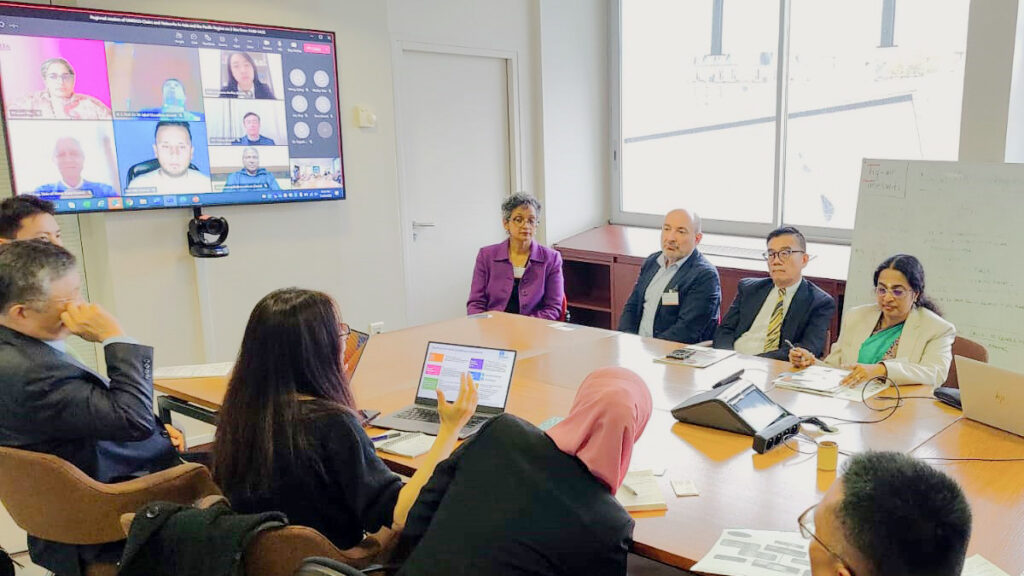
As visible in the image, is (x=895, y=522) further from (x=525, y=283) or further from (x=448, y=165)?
(x=448, y=165)

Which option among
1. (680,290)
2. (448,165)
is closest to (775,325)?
(680,290)

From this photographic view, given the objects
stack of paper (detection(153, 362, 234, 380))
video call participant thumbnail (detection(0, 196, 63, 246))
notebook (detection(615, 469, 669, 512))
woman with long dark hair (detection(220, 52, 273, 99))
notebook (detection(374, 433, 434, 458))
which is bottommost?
notebook (detection(374, 433, 434, 458))

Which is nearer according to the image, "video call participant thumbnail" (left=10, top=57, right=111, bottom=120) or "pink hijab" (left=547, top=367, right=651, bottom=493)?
"pink hijab" (left=547, top=367, right=651, bottom=493)

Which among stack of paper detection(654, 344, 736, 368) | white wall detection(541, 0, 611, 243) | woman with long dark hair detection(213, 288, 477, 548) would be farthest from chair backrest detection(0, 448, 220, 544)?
white wall detection(541, 0, 611, 243)

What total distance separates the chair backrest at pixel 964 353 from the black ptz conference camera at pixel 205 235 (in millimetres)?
3255

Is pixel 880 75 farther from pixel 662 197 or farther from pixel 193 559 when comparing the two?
pixel 193 559

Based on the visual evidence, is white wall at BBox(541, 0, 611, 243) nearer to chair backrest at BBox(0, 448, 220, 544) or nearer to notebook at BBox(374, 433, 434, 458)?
notebook at BBox(374, 433, 434, 458)

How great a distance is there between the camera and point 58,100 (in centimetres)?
345

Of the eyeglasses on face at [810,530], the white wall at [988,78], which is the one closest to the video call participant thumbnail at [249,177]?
the eyeglasses on face at [810,530]

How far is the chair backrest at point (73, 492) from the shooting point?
1724mm

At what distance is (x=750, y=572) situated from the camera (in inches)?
58.7

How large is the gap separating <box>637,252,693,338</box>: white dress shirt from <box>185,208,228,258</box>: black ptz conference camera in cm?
217

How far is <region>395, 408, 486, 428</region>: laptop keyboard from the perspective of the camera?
2.42m

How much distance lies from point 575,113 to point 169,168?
3.03m
